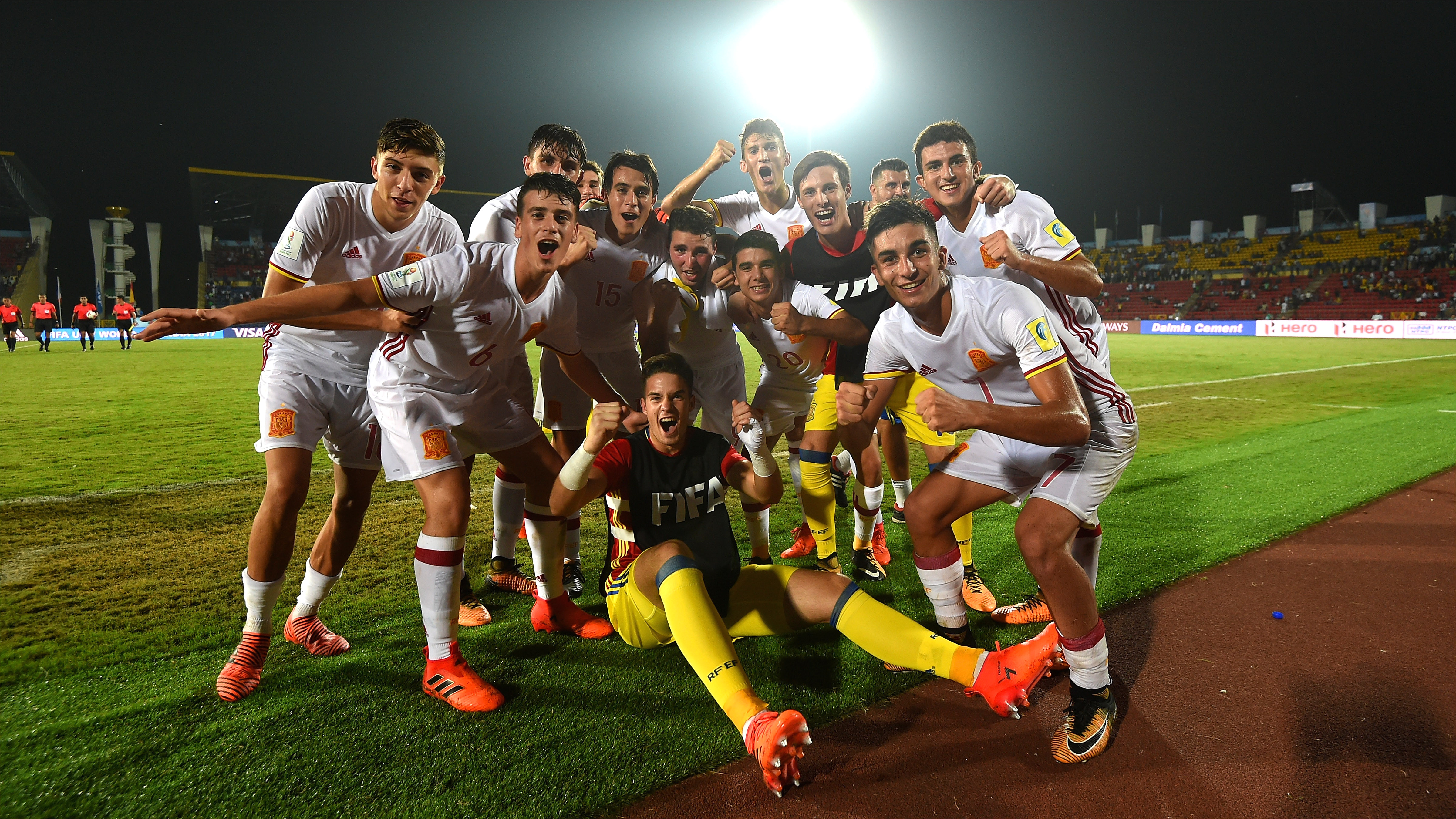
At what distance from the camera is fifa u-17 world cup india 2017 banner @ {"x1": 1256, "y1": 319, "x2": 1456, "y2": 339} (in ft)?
102

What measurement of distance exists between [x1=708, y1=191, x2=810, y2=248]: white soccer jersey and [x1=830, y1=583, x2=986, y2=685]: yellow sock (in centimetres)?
291

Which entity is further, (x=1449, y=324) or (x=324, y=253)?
(x=1449, y=324)

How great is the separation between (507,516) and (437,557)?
137 cm

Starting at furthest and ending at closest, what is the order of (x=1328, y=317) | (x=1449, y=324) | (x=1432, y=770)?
(x=1328, y=317) → (x=1449, y=324) → (x=1432, y=770)

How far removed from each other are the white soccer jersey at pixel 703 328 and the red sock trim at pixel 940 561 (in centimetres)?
200

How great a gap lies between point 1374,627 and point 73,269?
185 feet

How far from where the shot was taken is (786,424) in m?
5.24

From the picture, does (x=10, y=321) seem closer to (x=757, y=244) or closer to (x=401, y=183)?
(x=401, y=183)

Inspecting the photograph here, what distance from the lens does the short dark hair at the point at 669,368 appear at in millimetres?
3176

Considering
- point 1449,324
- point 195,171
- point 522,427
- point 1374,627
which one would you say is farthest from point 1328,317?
point 195,171

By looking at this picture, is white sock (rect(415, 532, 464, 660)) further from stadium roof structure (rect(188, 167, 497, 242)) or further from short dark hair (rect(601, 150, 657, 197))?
stadium roof structure (rect(188, 167, 497, 242))

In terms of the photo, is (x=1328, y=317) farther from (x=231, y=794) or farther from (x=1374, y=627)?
(x=231, y=794)

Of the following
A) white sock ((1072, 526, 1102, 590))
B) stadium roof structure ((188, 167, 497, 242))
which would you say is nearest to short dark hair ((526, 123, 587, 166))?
white sock ((1072, 526, 1102, 590))

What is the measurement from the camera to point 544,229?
3.46 metres
